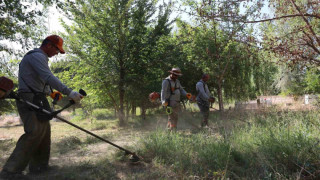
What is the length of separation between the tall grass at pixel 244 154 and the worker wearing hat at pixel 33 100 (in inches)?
66.2

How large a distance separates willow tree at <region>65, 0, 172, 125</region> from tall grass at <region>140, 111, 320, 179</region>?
17.7 ft

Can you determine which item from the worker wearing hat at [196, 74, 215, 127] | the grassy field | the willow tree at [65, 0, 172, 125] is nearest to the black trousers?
the grassy field

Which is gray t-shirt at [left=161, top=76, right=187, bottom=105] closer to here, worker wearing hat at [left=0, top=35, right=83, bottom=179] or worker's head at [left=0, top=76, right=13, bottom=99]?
worker wearing hat at [left=0, top=35, right=83, bottom=179]

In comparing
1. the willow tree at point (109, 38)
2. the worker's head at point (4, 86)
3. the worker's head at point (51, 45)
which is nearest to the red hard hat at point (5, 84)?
the worker's head at point (4, 86)

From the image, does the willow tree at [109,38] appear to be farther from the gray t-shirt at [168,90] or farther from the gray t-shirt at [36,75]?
the gray t-shirt at [36,75]

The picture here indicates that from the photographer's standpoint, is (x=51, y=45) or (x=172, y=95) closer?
(x=51, y=45)

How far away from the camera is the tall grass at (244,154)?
340 cm

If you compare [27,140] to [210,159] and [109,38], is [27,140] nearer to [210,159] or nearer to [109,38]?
[210,159]

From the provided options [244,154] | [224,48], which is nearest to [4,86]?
[244,154]

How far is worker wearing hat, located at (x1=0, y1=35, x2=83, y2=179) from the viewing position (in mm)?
3324

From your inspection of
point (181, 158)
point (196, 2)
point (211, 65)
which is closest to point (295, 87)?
point (211, 65)

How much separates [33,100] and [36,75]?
371 millimetres

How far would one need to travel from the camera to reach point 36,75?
3619 mm

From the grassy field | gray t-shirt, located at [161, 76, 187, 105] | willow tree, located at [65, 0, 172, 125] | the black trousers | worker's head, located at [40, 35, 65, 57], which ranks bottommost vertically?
the grassy field
